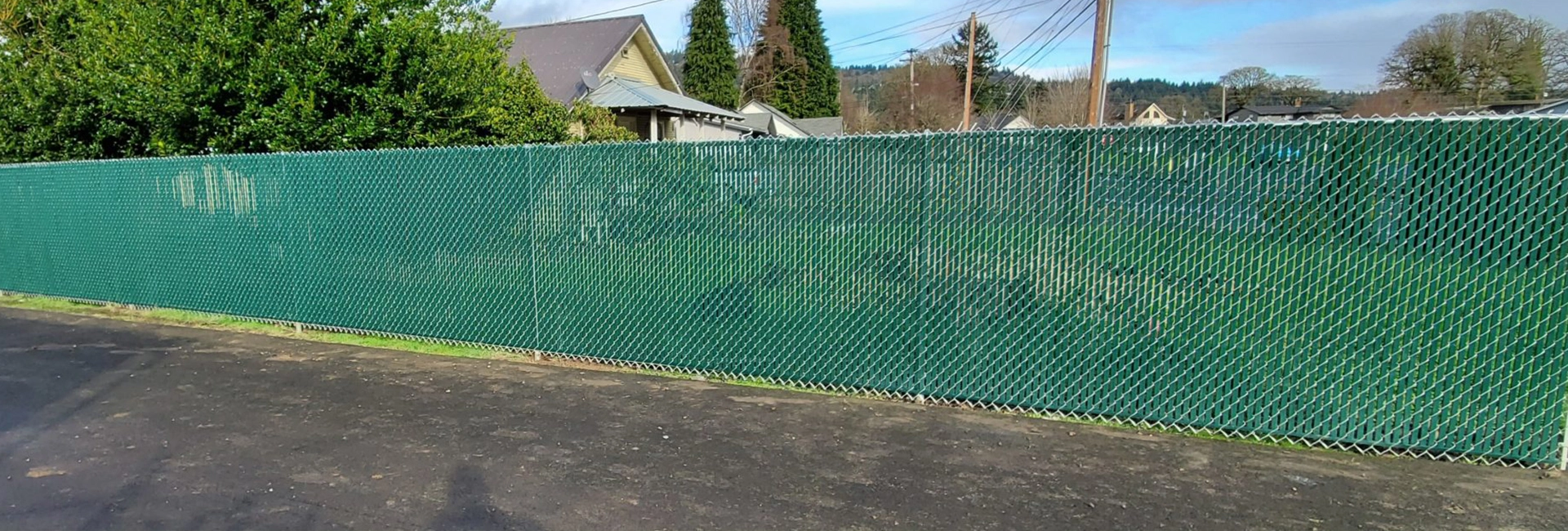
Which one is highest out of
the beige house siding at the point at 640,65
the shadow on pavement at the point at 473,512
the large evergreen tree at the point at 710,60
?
the large evergreen tree at the point at 710,60

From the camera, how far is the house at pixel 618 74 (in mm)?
20234

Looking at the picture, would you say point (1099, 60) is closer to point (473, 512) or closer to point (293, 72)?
point (293, 72)

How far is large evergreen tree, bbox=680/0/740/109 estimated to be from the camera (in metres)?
45.6

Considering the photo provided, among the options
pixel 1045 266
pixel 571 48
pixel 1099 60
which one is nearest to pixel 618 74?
pixel 571 48

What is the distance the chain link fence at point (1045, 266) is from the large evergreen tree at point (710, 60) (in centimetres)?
3940

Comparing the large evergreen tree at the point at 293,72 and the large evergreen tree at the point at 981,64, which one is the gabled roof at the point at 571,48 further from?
the large evergreen tree at the point at 981,64

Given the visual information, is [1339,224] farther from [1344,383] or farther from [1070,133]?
[1070,133]

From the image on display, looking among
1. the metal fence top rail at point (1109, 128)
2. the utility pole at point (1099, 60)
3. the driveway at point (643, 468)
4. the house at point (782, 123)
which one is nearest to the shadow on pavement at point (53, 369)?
the driveway at point (643, 468)

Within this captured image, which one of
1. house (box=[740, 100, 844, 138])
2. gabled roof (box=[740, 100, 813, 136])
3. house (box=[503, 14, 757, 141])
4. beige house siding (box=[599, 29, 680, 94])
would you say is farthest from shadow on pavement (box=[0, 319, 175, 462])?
house (box=[740, 100, 844, 138])

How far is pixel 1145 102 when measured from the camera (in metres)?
68.2

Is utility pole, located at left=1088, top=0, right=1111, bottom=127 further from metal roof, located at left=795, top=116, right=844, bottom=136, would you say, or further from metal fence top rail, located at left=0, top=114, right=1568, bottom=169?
metal roof, located at left=795, top=116, right=844, bottom=136

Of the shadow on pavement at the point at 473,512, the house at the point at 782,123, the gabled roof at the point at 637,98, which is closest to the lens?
the shadow on pavement at the point at 473,512

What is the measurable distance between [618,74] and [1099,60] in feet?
47.8

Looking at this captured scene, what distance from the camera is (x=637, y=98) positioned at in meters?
19.6
